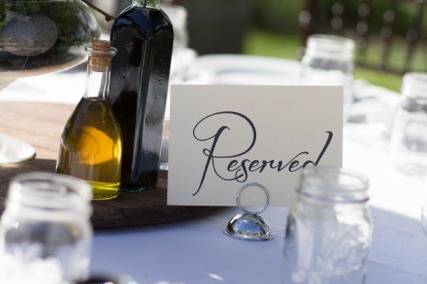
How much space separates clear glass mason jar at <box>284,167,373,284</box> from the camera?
0.80m

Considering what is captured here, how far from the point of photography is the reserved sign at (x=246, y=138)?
1.04 metres

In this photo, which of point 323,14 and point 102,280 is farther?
point 323,14

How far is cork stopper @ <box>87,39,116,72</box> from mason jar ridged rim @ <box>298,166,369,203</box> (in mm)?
298

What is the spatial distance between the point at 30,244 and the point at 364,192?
305 millimetres

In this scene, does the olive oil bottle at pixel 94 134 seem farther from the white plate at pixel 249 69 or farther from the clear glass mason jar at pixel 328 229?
the white plate at pixel 249 69

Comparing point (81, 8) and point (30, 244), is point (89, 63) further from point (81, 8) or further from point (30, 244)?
point (30, 244)

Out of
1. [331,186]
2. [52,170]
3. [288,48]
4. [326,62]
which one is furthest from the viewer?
[288,48]

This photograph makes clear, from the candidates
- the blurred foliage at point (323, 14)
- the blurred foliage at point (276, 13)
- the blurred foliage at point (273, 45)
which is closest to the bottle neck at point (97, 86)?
the blurred foliage at point (273, 45)

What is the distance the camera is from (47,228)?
2.17 ft

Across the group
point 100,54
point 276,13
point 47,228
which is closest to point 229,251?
point 100,54

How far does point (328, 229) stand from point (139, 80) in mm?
349

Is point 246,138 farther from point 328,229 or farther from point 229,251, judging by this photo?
point 328,229

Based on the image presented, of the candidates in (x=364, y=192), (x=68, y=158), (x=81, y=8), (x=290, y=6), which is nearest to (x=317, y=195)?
(x=364, y=192)

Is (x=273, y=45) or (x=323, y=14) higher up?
(x=323, y=14)
